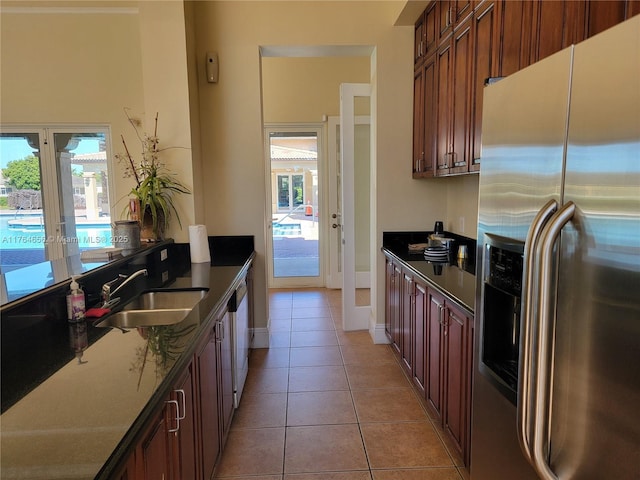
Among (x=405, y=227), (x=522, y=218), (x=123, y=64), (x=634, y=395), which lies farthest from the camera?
(x=123, y=64)

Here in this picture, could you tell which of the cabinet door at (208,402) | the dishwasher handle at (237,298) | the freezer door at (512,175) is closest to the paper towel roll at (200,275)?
the dishwasher handle at (237,298)

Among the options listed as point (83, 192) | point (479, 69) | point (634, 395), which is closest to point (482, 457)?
point (634, 395)

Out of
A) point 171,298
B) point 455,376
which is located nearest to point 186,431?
point 171,298

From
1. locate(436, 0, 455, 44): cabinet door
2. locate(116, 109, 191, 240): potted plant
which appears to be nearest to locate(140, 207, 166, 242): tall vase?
locate(116, 109, 191, 240): potted plant

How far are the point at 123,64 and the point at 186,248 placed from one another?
2197mm

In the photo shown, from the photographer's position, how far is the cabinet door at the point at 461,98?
246cm

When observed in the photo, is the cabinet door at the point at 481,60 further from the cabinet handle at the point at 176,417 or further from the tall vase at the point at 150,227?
the tall vase at the point at 150,227

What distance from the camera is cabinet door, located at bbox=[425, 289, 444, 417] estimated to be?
223 cm

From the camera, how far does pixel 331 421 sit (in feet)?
8.31

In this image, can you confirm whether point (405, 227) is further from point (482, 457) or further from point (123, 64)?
point (123, 64)

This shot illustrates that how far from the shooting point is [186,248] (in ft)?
10.6

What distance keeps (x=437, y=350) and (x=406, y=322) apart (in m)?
0.69

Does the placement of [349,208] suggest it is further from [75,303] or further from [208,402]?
[75,303]

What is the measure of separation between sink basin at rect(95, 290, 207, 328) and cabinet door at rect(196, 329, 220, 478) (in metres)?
0.27
